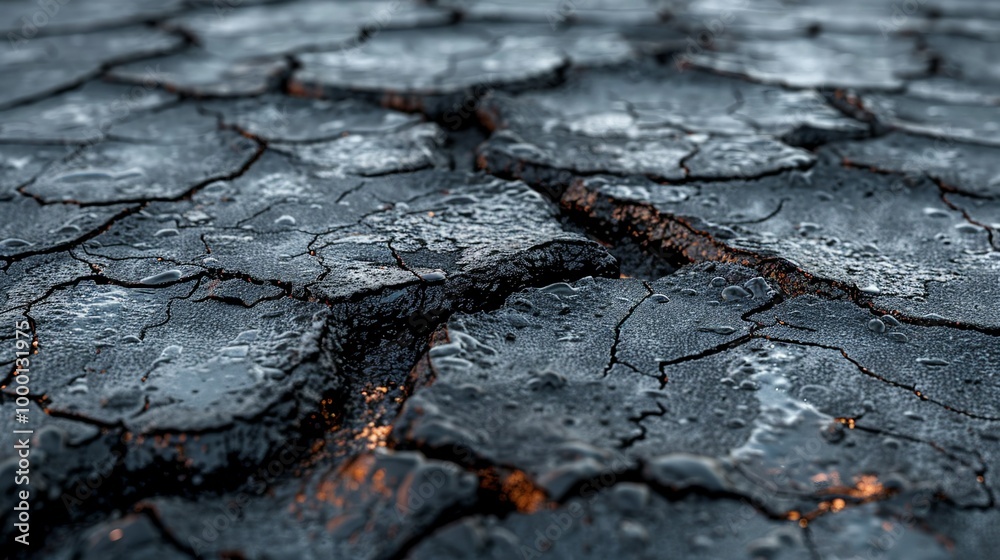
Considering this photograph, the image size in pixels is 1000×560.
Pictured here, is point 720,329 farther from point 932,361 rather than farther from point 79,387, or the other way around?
point 79,387

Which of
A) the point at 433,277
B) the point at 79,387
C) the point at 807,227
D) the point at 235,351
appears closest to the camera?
the point at 79,387

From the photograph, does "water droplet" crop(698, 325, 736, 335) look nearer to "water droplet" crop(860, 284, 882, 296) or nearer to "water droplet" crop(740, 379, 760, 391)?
"water droplet" crop(740, 379, 760, 391)

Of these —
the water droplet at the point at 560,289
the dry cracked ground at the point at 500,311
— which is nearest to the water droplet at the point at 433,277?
the dry cracked ground at the point at 500,311

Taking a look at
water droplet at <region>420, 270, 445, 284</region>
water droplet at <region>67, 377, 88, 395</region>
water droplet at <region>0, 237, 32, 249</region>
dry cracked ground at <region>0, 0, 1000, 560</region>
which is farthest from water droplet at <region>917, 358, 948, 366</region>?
water droplet at <region>0, 237, 32, 249</region>

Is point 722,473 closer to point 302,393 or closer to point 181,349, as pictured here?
point 302,393

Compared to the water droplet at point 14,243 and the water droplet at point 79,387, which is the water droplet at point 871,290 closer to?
the water droplet at point 79,387

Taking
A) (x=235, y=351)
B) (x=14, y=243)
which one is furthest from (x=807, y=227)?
(x=14, y=243)
